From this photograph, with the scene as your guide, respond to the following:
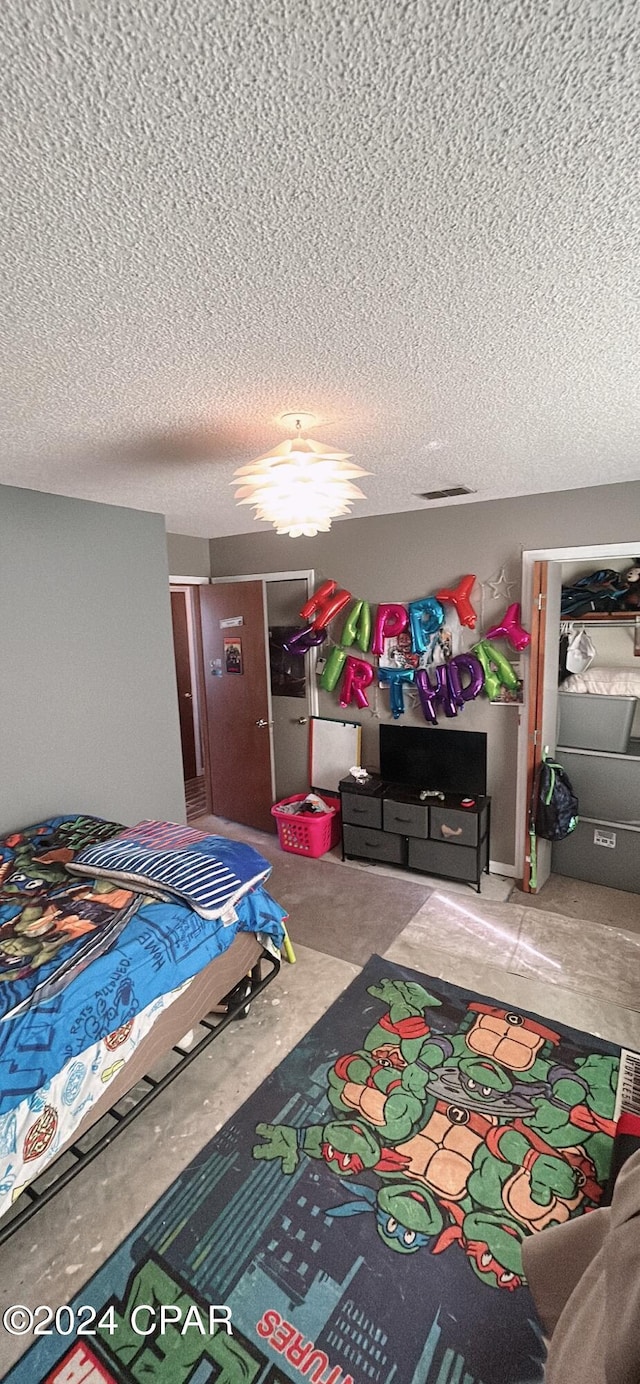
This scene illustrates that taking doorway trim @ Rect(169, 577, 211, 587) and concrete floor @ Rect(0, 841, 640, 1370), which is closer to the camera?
concrete floor @ Rect(0, 841, 640, 1370)

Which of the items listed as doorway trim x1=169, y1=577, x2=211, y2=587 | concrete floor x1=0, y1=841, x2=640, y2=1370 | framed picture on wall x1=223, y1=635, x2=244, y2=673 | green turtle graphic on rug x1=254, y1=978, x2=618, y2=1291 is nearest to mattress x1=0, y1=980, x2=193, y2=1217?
concrete floor x1=0, y1=841, x2=640, y2=1370

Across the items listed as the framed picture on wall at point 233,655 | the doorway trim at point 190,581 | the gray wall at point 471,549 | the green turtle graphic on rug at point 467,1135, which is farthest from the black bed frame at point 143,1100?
the doorway trim at point 190,581

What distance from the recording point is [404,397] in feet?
5.83

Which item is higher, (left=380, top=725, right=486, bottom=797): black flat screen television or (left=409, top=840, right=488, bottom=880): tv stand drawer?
(left=380, top=725, right=486, bottom=797): black flat screen television

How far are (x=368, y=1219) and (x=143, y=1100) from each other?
0.80m

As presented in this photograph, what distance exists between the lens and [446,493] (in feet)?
10.8

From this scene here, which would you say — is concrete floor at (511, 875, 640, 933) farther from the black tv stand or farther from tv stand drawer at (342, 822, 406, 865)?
tv stand drawer at (342, 822, 406, 865)

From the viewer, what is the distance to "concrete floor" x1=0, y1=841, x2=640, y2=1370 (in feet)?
5.38

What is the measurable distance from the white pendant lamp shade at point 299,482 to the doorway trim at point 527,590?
76.2 inches

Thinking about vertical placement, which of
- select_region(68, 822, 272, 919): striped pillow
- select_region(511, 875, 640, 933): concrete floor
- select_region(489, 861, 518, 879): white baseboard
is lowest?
select_region(511, 875, 640, 933): concrete floor

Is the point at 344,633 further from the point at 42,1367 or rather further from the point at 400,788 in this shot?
the point at 42,1367

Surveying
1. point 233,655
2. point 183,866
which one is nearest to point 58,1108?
point 183,866

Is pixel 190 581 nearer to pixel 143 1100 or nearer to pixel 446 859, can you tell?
pixel 446 859

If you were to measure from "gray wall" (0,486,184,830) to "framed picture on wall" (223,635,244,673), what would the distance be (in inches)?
42.1
